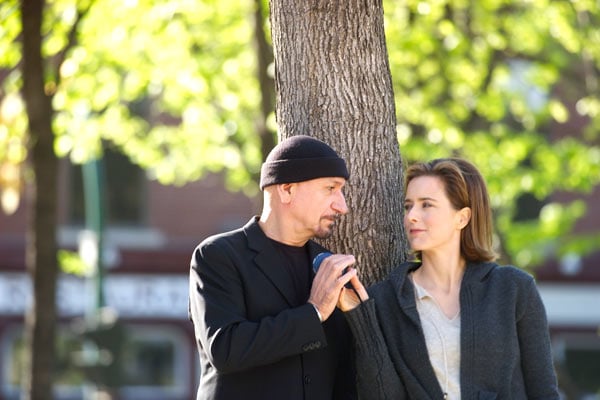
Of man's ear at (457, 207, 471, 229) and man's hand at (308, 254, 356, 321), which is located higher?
man's ear at (457, 207, 471, 229)

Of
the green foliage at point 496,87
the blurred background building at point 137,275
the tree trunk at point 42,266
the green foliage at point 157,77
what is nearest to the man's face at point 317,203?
the green foliage at point 157,77

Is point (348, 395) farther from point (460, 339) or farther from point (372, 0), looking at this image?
point (372, 0)

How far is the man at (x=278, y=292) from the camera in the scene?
4.34m

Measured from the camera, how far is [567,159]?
13609mm

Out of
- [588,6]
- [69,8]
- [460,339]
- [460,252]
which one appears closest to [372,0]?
[460,252]

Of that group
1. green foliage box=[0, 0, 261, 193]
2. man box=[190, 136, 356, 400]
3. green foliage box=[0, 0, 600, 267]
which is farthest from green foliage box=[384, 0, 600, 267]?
man box=[190, 136, 356, 400]

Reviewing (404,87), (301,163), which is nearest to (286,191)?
(301,163)

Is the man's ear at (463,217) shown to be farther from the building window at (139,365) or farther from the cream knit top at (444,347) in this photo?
the building window at (139,365)

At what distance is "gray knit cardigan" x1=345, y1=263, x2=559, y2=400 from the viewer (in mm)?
4574

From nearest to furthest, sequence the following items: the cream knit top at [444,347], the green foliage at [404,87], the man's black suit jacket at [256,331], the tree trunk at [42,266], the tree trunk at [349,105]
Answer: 1. the man's black suit jacket at [256,331]
2. the cream knit top at [444,347]
3. the tree trunk at [349,105]
4. the tree trunk at [42,266]
5. the green foliage at [404,87]

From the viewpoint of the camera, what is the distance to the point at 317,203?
4.51 meters

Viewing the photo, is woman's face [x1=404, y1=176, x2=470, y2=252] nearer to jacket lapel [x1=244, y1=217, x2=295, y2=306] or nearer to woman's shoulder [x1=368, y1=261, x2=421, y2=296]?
woman's shoulder [x1=368, y1=261, x2=421, y2=296]

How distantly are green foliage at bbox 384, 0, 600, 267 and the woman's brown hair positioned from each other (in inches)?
279

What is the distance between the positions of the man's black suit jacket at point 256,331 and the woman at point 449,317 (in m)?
0.14
